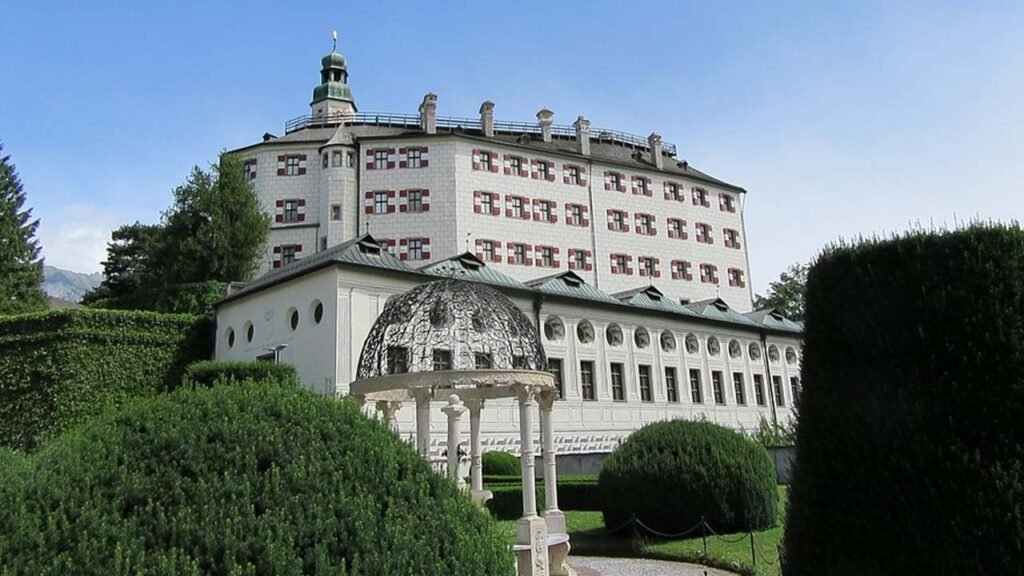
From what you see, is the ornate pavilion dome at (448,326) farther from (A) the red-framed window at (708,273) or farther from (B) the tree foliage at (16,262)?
(A) the red-framed window at (708,273)

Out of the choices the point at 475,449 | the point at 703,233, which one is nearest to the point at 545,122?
the point at 703,233

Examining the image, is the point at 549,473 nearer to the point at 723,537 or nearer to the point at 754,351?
the point at 723,537

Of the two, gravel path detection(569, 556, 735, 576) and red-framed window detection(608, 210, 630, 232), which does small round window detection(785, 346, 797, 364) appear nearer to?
red-framed window detection(608, 210, 630, 232)

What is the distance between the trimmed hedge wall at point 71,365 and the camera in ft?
103

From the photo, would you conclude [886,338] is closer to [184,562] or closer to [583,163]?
[184,562]

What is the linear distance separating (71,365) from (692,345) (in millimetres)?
29208

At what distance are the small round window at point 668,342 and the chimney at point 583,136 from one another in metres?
22.5

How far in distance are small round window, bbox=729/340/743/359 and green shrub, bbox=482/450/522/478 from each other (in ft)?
63.3

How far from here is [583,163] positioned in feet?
183

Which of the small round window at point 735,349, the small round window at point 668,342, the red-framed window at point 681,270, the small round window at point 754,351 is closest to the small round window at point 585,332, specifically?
the small round window at point 668,342

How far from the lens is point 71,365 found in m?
31.8

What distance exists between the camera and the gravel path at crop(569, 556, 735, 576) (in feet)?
43.3

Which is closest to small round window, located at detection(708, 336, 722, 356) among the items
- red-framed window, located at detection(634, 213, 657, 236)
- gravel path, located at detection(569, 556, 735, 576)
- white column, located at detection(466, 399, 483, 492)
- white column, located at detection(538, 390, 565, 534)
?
red-framed window, located at detection(634, 213, 657, 236)

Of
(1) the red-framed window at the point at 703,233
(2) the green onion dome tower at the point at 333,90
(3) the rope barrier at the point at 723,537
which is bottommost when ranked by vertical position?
(3) the rope barrier at the point at 723,537
